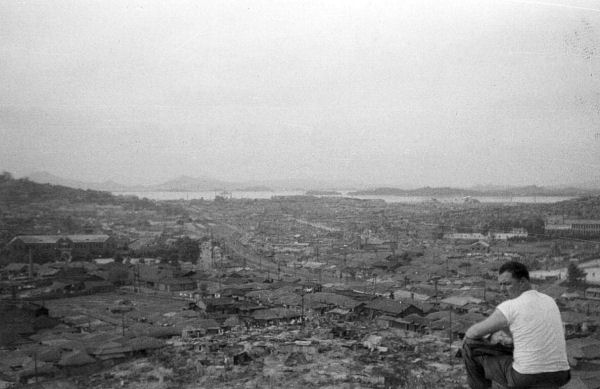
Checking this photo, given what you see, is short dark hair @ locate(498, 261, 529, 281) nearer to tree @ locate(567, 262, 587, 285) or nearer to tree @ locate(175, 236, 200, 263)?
tree @ locate(567, 262, 587, 285)

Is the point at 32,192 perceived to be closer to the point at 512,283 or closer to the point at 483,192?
the point at 512,283

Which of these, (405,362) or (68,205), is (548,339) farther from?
(68,205)

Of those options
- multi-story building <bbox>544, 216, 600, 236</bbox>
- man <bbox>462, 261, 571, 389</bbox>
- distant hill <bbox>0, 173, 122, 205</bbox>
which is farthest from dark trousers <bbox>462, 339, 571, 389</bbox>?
multi-story building <bbox>544, 216, 600, 236</bbox>

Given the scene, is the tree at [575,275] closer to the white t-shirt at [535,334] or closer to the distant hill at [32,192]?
the white t-shirt at [535,334]

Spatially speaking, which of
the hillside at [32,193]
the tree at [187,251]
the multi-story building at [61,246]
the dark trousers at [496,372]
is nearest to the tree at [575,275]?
the tree at [187,251]

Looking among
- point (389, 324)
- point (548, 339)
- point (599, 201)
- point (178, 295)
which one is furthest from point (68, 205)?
point (548, 339)

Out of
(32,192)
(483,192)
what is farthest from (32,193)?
(483,192)

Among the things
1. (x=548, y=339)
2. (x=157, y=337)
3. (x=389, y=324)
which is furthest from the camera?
(x=389, y=324)
